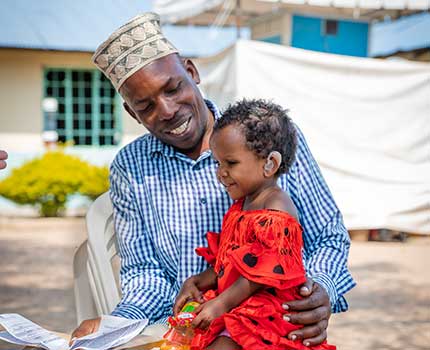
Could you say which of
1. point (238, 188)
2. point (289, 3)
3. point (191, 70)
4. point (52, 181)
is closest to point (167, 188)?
point (191, 70)

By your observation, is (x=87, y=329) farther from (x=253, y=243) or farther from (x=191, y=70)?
(x=191, y=70)

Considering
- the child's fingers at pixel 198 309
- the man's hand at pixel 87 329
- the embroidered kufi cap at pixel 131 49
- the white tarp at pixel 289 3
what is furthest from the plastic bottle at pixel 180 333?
the white tarp at pixel 289 3

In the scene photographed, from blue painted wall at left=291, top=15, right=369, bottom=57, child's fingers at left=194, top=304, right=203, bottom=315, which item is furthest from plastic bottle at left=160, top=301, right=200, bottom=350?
blue painted wall at left=291, top=15, right=369, bottom=57

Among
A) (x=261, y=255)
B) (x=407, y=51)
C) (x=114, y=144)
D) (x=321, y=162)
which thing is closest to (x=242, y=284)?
(x=261, y=255)

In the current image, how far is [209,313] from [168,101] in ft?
2.63

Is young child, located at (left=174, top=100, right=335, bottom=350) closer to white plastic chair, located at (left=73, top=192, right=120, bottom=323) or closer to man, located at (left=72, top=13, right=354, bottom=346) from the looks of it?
man, located at (left=72, top=13, right=354, bottom=346)

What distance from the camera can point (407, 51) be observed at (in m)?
11.9

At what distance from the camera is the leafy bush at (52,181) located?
11.3 m

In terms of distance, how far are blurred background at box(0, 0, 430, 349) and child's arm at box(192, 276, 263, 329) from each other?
11.0 feet

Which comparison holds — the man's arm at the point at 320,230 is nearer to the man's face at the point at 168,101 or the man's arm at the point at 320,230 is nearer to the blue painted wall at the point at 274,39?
the man's face at the point at 168,101

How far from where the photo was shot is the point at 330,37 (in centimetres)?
1180

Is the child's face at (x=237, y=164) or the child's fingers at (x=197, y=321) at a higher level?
the child's face at (x=237, y=164)

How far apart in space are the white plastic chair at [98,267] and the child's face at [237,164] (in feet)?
2.94

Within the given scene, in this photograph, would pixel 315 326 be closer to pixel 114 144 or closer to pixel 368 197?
pixel 368 197
